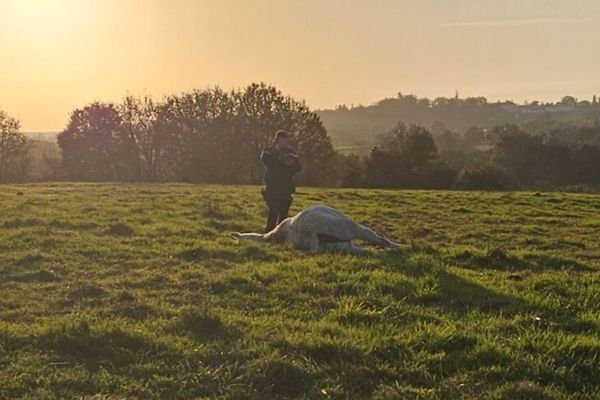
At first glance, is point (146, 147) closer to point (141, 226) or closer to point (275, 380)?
point (141, 226)

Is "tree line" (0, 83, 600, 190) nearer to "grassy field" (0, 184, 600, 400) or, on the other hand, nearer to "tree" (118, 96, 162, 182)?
"tree" (118, 96, 162, 182)

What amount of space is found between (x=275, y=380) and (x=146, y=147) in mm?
41756

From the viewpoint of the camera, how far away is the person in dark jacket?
12523mm

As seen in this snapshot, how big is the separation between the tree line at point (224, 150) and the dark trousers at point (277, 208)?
92.7 feet

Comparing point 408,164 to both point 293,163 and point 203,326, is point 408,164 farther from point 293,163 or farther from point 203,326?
point 203,326

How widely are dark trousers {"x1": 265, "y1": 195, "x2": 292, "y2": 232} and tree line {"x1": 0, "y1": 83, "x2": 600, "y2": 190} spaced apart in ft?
92.7

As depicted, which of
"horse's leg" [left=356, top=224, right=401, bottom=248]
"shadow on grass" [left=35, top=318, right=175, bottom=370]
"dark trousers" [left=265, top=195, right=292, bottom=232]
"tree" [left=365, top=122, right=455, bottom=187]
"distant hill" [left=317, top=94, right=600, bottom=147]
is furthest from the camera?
"distant hill" [left=317, top=94, right=600, bottom=147]

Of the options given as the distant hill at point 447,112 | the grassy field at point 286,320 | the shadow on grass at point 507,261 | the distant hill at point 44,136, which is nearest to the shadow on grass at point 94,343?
the grassy field at point 286,320

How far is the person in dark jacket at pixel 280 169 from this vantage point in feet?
41.1

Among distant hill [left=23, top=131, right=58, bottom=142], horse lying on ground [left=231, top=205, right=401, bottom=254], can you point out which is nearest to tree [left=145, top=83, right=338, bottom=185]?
distant hill [left=23, top=131, right=58, bottom=142]

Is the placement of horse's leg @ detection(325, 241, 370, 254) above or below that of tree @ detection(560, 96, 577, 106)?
below

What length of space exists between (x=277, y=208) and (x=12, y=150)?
1530 inches

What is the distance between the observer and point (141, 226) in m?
13.9

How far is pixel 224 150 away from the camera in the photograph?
143 ft
